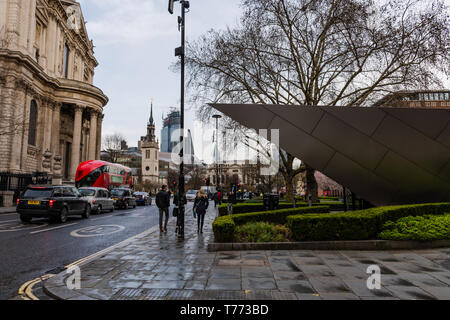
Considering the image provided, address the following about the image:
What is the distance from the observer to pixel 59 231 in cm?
1171

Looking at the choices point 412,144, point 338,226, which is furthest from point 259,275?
point 412,144

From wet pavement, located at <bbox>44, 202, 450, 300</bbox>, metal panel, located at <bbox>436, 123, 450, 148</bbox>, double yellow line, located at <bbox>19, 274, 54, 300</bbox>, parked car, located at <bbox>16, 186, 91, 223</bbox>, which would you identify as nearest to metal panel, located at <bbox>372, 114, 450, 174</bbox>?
metal panel, located at <bbox>436, 123, 450, 148</bbox>

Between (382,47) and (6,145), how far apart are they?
36431 millimetres

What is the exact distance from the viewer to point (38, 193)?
13820 mm

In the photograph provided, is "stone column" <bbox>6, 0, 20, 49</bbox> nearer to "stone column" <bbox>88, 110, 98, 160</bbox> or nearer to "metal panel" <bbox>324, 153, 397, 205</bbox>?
"stone column" <bbox>88, 110, 98, 160</bbox>

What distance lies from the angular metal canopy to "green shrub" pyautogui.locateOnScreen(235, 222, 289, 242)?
240 centimetres

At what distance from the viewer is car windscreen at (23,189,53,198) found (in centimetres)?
1371

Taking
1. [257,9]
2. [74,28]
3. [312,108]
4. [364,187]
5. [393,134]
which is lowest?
[364,187]

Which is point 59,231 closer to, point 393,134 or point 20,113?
point 393,134

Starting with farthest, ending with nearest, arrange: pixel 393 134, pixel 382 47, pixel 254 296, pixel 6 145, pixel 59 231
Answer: pixel 6 145
pixel 382 47
pixel 59 231
pixel 393 134
pixel 254 296

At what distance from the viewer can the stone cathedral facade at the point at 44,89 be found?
32656 mm

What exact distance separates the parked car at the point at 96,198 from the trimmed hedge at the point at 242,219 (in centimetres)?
1261

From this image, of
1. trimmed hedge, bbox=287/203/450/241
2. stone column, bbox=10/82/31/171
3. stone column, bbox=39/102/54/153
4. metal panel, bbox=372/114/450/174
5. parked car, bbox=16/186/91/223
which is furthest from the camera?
stone column, bbox=39/102/54/153
